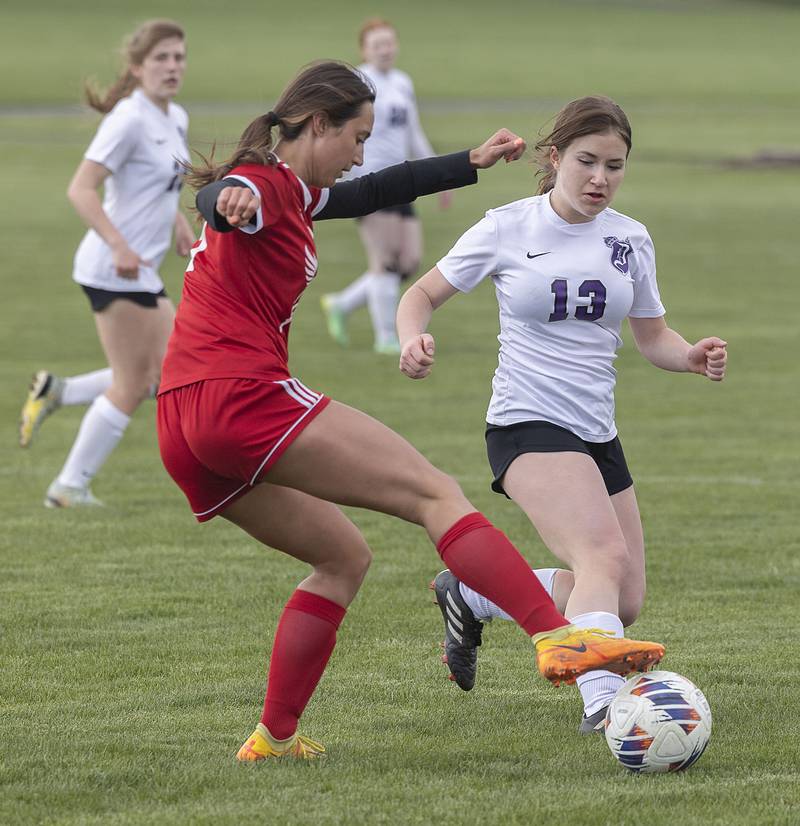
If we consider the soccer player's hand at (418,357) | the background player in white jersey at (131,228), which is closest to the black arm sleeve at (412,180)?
the soccer player's hand at (418,357)

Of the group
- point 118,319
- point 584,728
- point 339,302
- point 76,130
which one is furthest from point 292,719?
point 76,130

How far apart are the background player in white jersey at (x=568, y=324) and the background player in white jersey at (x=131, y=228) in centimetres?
357

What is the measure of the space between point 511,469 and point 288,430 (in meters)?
0.96

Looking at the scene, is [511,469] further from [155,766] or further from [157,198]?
[157,198]

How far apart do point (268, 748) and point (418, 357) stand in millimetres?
1199

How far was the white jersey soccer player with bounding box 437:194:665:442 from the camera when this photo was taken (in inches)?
208

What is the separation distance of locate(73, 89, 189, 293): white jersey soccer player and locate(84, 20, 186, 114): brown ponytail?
0.30 feet

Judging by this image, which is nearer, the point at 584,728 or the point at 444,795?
the point at 444,795

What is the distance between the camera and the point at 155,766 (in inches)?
189

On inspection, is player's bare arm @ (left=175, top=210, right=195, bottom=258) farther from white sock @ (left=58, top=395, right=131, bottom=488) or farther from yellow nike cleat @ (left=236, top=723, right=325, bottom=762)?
yellow nike cleat @ (left=236, top=723, right=325, bottom=762)

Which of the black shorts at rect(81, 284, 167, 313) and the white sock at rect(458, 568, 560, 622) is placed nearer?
the white sock at rect(458, 568, 560, 622)

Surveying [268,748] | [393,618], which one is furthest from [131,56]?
[268,748]

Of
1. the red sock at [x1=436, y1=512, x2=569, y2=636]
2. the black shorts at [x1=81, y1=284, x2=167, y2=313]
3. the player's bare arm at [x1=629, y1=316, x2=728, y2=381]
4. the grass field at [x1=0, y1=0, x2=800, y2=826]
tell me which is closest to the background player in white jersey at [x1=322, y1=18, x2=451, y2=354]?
the grass field at [x1=0, y1=0, x2=800, y2=826]

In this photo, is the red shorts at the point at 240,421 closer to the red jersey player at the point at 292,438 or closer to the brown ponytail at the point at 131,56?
the red jersey player at the point at 292,438
